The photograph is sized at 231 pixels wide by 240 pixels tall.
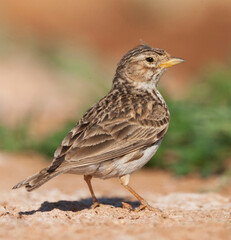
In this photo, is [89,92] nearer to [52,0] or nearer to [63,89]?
[63,89]

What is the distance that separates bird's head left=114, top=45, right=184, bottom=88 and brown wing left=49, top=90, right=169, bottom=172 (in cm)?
45

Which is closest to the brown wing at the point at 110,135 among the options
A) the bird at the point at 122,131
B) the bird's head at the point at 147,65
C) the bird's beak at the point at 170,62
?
the bird at the point at 122,131

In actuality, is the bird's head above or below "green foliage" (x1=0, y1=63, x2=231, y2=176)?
above

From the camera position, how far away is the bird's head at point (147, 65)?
22.1ft

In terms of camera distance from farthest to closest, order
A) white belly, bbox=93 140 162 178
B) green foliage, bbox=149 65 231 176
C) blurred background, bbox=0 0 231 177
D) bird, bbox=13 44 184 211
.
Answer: blurred background, bbox=0 0 231 177 → green foliage, bbox=149 65 231 176 → white belly, bbox=93 140 162 178 → bird, bbox=13 44 184 211

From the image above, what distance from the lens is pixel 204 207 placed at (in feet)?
21.4

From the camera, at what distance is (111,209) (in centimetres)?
580

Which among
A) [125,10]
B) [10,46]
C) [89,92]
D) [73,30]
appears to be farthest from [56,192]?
[125,10]

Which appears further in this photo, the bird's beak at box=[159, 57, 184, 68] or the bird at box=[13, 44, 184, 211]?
the bird's beak at box=[159, 57, 184, 68]

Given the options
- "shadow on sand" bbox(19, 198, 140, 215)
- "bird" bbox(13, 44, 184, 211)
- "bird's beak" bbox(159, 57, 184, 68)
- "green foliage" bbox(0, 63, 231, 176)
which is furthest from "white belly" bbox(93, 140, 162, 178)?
"green foliage" bbox(0, 63, 231, 176)

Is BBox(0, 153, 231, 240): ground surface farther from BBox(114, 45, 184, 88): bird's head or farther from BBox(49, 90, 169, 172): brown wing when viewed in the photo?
BBox(114, 45, 184, 88): bird's head

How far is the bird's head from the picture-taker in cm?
675

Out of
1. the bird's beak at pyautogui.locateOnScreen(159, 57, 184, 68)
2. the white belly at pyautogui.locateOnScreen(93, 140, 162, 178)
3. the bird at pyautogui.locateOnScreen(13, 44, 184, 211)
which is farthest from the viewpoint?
the bird's beak at pyautogui.locateOnScreen(159, 57, 184, 68)

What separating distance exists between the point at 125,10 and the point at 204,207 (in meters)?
28.5
